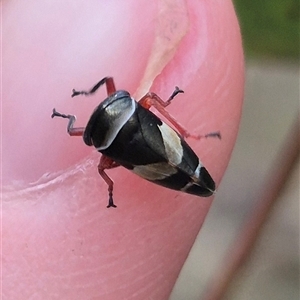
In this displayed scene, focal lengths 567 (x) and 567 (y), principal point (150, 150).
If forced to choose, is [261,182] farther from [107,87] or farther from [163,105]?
[107,87]

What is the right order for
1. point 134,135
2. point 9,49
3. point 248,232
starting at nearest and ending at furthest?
1. point 134,135
2. point 9,49
3. point 248,232

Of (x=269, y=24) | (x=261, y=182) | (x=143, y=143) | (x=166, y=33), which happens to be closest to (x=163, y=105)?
(x=143, y=143)

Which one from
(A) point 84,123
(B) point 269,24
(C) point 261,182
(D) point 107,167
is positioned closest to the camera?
(D) point 107,167

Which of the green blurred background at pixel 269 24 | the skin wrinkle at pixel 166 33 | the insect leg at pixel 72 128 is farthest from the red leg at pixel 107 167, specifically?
the green blurred background at pixel 269 24

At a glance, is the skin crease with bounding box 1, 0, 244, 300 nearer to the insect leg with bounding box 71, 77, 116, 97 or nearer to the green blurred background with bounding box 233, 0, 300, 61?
the insect leg with bounding box 71, 77, 116, 97

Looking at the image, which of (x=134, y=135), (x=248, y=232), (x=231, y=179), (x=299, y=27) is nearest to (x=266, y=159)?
(x=231, y=179)

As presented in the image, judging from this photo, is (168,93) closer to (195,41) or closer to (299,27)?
(195,41)

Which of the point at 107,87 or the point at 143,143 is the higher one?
the point at 107,87

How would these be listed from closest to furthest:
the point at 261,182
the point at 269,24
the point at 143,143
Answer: the point at 143,143, the point at 269,24, the point at 261,182
